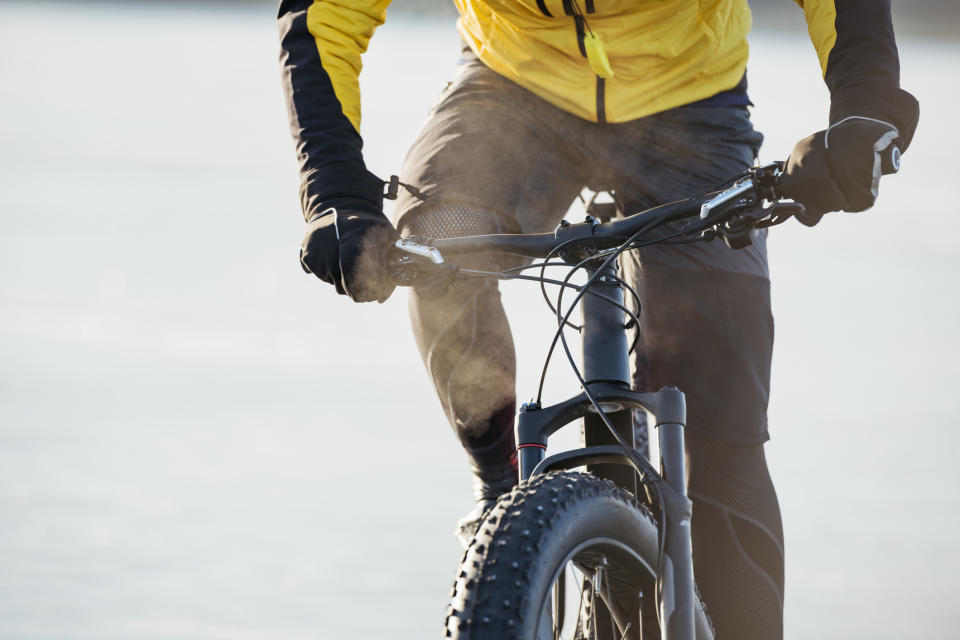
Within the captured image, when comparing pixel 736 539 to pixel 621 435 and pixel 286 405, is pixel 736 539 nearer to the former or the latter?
pixel 621 435

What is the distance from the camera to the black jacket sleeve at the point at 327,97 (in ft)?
5.93

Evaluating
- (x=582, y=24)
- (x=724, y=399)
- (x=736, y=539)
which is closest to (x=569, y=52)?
(x=582, y=24)

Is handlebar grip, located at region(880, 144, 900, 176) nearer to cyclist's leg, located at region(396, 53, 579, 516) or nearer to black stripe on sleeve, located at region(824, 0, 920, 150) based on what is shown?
black stripe on sleeve, located at region(824, 0, 920, 150)

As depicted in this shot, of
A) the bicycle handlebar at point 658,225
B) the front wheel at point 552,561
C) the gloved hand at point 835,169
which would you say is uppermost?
the gloved hand at point 835,169

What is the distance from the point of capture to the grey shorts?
1978 millimetres

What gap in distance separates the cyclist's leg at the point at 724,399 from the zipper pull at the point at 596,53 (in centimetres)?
28

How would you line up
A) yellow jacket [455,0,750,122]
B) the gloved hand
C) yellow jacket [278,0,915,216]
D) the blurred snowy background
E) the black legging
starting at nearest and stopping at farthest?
the gloved hand < yellow jacket [278,0,915,216] < the black legging < yellow jacket [455,0,750,122] < the blurred snowy background

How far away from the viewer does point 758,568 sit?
1.93m

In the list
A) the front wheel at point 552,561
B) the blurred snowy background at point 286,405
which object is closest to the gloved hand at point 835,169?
the front wheel at point 552,561

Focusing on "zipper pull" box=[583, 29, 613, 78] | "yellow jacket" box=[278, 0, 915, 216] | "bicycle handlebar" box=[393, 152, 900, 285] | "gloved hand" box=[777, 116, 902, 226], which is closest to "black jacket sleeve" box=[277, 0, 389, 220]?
"yellow jacket" box=[278, 0, 915, 216]

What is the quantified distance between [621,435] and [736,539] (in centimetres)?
41

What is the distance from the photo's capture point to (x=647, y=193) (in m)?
2.12

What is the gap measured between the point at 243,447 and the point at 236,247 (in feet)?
14.4

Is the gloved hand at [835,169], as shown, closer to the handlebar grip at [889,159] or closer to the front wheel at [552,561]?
the handlebar grip at [889,159]
